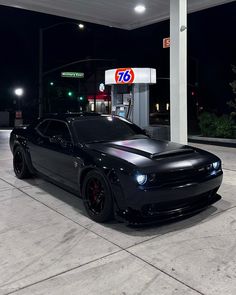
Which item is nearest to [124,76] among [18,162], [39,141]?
[18,162]

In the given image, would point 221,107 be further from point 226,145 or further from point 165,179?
point 165,179

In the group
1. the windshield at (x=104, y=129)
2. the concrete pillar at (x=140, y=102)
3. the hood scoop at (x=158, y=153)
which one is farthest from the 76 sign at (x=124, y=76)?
the hood scoop at (x=158, y=153)

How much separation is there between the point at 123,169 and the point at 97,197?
0.66 meters

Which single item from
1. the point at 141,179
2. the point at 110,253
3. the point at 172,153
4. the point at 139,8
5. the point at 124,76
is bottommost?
the point at 110,253

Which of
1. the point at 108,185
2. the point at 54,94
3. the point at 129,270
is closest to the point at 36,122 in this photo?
the point at 108,185

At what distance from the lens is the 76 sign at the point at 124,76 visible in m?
12.5

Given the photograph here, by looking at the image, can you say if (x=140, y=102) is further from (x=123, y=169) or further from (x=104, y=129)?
(x=123, y=169)

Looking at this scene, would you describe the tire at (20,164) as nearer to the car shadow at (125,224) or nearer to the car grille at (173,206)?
the car shadow at (125,224)

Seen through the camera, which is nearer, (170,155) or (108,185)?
(108,185)

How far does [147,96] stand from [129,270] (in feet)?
33.4

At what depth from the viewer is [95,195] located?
4.57 m

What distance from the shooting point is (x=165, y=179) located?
411 centimetres

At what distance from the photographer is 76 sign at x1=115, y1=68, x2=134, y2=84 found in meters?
12.5

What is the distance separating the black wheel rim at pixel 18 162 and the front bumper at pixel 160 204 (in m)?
3.42
